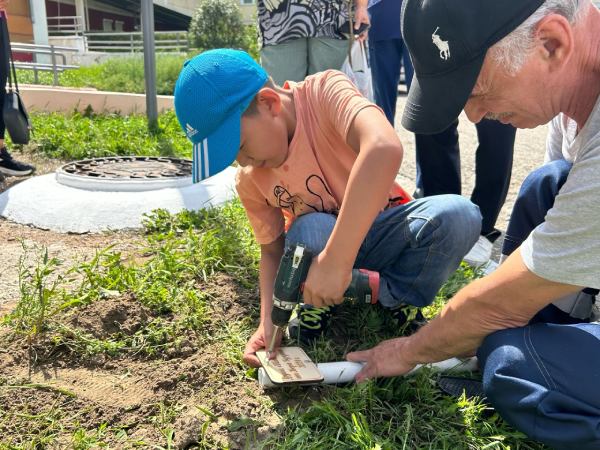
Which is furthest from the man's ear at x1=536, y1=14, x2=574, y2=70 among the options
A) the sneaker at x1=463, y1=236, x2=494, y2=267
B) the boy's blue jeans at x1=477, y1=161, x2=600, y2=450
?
the sneaker at x1=463, y1=236, x2=494, y2=267

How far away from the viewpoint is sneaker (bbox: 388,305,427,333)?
228cm

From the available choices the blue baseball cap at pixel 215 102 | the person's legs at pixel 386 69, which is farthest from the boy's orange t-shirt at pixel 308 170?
the person's legs at pixel 386 69

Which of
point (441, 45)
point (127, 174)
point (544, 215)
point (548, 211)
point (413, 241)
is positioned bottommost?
point (127, 174)

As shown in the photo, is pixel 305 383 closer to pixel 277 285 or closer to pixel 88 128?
pixel 277 285

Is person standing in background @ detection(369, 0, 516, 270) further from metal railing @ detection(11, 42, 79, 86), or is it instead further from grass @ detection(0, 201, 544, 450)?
metal railing @ detection(11, 42, 79, 86)

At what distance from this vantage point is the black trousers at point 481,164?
3059mm

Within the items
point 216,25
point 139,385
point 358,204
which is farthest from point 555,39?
point 216,25

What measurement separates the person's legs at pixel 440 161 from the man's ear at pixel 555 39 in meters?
1.82

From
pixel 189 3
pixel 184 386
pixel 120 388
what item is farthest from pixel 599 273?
pixel 189 3

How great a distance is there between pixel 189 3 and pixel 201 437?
3816cm

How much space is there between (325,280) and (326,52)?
246cm

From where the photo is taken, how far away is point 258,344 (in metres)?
2.08

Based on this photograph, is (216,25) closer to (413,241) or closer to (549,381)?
(413,241)

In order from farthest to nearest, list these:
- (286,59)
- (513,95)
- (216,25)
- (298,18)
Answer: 1. (216,25)
2. (286,59)
3. (298,18)
4. (513,95)
